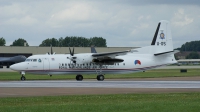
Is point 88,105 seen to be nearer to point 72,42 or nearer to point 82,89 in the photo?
point 82,89

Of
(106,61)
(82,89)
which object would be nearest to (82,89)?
(82,89)

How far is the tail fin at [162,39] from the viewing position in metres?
50.9

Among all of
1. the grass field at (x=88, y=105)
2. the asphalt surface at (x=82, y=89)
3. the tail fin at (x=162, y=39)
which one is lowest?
the grass field at (x=88, y=105)

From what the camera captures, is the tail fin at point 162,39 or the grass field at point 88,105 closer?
the grass field at point 88,105

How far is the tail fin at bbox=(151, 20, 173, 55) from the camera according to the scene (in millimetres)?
50938

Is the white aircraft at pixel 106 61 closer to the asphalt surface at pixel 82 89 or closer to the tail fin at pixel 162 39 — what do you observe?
the tail fin at pixel 162 39

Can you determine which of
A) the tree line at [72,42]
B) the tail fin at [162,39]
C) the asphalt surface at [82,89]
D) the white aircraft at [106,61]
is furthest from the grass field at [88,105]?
the tree line at [72,42]

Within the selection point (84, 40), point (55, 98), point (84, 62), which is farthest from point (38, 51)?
point (55, 98)

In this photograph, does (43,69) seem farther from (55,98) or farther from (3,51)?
(3,51)

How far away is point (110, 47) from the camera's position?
11731cm

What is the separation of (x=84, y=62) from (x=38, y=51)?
63.4 m

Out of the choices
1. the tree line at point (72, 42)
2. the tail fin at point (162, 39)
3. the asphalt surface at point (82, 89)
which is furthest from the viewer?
the tree line at point (72, 42)

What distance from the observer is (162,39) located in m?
51.2

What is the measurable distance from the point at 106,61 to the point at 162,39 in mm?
7700
